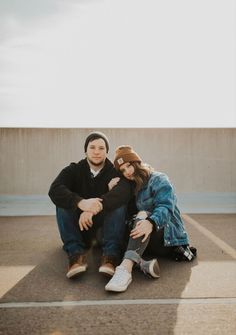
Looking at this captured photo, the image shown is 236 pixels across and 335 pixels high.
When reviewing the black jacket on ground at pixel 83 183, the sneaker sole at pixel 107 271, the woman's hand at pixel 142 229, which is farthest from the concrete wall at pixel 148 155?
the sneaker sole at pixel 107 271

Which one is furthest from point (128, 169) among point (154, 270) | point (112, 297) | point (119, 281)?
point (112, 297)

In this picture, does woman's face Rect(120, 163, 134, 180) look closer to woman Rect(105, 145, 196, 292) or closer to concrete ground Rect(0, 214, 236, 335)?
woman Rect(105, 145, 196, 292)

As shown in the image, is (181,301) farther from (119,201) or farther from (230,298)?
(119,201)

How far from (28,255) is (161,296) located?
1.75 meters

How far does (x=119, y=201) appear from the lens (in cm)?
369

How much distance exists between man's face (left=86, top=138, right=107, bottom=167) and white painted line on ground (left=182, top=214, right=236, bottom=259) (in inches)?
62.9

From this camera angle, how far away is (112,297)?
9.86 feet

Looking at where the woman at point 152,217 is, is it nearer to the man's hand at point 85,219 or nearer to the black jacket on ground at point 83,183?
the black jacket on ground at point 83,183

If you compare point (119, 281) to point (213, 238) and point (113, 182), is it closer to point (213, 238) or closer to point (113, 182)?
point (113, 182)

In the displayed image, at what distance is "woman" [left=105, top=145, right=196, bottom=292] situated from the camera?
3367 millimetres

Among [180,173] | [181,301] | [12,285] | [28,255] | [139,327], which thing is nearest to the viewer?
[139,327]

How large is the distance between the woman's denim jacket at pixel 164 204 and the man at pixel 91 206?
157mm

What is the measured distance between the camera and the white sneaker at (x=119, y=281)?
307 cm

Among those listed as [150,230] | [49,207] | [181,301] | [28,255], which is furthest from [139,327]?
[49,207]
